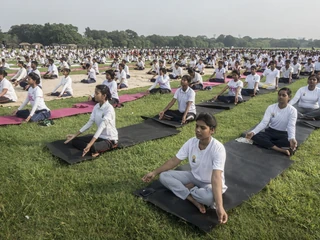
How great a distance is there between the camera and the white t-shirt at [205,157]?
108 inches

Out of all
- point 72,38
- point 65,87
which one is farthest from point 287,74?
point 72,38

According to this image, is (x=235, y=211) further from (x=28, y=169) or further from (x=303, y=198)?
(x=28, y=169)

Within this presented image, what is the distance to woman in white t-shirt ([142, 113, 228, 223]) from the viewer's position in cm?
269

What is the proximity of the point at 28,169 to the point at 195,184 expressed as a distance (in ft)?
7.41

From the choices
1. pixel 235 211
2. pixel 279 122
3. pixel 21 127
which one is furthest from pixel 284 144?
pixel 21 127

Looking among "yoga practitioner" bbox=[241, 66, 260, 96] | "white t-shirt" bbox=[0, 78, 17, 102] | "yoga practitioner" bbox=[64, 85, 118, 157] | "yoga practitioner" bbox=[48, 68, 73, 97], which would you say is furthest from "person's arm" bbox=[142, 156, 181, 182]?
"yoga practitioner" bbox=[241, 66, 260, 96]

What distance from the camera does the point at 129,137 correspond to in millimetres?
5105

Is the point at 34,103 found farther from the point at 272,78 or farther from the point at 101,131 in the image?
the point at 272,78

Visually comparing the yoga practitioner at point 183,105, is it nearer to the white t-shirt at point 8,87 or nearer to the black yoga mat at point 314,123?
the black yoga mat at point 314,123

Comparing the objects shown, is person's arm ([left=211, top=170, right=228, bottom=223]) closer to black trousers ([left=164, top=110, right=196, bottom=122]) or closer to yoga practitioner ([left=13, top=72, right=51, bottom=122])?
black trousers ([left=164, top=110, right=196, bottom=122])

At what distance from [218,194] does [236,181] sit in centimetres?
100

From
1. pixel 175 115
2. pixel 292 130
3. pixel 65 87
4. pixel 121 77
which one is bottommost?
pixel 175 115

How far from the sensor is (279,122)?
4699 mm

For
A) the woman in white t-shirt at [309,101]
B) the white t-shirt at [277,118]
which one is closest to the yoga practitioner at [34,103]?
the white t-shirt at [277,118]
